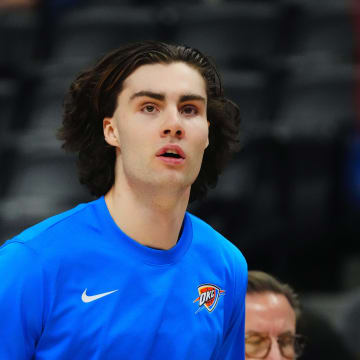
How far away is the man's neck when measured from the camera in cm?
191

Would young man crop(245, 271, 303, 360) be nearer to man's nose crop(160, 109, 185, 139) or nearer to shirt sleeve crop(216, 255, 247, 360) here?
shirt sleeve crop(216, 255, 247, 360)

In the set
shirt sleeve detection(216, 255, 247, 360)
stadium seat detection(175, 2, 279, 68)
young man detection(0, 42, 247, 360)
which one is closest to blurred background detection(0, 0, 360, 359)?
stadium seat detection(175, 2, 279, 68)

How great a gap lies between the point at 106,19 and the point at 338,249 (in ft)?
8.58

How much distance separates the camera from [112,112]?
77.5 inches

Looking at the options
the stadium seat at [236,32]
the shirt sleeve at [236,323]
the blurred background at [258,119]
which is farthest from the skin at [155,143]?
the stadium seat at [236,32]

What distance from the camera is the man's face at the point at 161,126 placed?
1841 millimetres

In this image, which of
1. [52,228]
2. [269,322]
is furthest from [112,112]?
[269,322]

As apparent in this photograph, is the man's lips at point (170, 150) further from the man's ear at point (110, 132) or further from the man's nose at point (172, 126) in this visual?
the man's ear at point (110, 132)

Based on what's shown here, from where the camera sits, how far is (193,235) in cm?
207

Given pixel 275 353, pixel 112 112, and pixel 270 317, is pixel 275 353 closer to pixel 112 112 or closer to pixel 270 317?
pixel 270 317

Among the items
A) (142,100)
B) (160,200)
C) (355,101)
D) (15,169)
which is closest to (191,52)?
(142,100)

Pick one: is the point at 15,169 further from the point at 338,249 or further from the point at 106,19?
the point at 338,249

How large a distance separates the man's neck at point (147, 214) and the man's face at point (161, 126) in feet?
0.13

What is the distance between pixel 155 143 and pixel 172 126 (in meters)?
0.05
